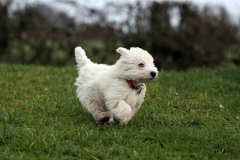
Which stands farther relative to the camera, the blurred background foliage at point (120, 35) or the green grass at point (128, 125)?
the blurred background foliage at point (120, 35)

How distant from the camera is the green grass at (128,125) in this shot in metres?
4.68

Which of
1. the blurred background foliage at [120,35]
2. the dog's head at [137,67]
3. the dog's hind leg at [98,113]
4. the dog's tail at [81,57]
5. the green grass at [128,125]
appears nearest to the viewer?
the green grass at [128,125]

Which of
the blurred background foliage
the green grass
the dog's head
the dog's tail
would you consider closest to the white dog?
the dog's head

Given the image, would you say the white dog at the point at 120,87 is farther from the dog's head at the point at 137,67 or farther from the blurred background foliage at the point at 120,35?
the blurred background foliage at the point at 120,35

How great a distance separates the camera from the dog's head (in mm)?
5277

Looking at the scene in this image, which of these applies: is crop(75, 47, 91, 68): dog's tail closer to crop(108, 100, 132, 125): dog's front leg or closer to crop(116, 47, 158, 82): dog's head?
crop(116, 47, 158, 82): dog's head

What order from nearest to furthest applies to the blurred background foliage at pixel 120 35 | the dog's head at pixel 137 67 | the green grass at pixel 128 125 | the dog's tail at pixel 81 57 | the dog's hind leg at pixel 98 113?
the green grass at pixel 128 125 < the dog's head at pixel 137 67 < the dog's hind leg at pixel 98 113 < the dog's tail at pixel 81 57 < the blurred background foliage at pixel 120 35

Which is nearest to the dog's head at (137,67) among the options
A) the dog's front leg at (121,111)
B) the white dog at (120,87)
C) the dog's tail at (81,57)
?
the white dog at (120,87)

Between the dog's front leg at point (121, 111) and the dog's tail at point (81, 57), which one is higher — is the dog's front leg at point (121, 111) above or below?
below

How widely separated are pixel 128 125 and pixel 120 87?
0.57 metres

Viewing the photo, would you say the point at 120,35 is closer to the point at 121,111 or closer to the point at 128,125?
the point at 128,125

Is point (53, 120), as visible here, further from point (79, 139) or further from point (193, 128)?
point (193, 128)

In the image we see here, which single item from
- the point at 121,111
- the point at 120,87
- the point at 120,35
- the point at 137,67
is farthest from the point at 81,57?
the point at 120,35

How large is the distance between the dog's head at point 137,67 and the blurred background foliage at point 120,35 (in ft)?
28.4
